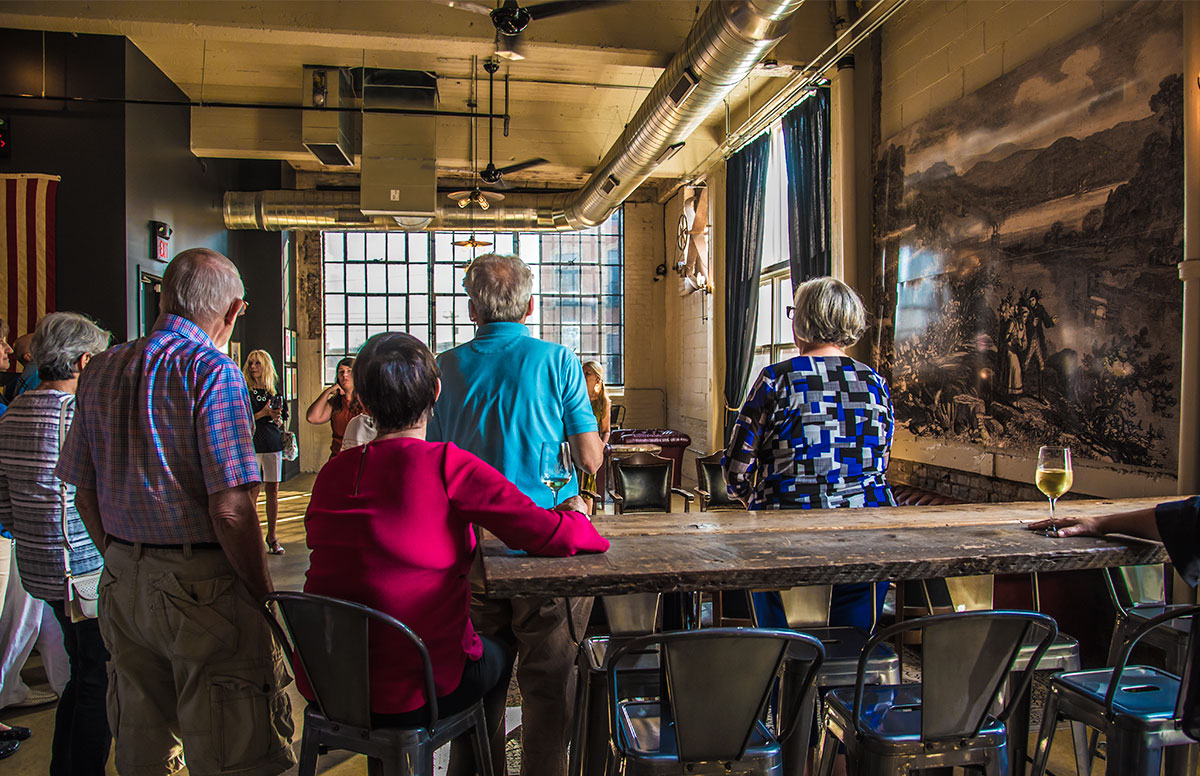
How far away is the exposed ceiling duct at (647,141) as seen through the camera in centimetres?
416

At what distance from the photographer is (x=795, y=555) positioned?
5.35 ft

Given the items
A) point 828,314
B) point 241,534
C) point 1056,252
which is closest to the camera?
point 241,534

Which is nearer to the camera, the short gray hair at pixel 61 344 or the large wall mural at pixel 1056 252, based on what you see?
the short gray hair at pixel 61 344

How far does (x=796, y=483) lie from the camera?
2.21 m

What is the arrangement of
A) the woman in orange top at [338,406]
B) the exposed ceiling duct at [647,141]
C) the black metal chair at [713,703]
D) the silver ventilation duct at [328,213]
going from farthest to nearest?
the silver ventilation duct at [328,213] → the woman in orange top at [338,406] → the exposed ceiling duct at [647,141] → the black metal chair at [713,703]

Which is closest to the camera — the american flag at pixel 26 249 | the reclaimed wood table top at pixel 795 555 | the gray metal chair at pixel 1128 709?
the reclaimed wood table top at pixel 795 555

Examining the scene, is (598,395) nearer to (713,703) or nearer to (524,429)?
(524,429)

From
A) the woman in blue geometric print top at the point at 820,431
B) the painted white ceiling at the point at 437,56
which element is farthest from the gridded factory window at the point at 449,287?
the woman in blue geometric print top at the point at 820,431

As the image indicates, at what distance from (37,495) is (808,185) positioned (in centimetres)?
552

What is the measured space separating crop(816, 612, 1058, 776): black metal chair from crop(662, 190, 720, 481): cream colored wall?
7.49 metres

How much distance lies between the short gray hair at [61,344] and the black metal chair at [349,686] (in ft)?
4.38

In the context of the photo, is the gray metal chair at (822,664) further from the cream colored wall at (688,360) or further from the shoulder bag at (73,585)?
the cream colored wall at (688,360)

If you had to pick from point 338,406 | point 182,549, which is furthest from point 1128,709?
point 338,406

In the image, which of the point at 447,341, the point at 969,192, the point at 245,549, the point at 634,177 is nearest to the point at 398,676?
the point at 245,549
